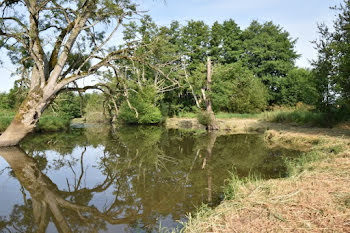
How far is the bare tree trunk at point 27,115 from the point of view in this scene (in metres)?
10.6

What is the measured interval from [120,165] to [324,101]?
1283 cm

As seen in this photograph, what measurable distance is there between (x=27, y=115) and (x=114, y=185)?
6937 mm

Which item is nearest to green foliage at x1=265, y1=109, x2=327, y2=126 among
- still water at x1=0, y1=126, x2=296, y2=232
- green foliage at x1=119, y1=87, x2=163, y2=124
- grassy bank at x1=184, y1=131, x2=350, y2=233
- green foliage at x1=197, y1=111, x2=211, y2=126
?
green foliage at x1=197, y1=111, x2=211, y2=126

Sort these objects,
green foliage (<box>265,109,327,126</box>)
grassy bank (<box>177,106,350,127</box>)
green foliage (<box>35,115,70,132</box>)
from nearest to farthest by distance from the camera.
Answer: grassy bank (<box>177,106,350,127</box>) → green foliage (<box>265,109,327,126</box>) → green foliage (<box>35,115,70,132</box>)

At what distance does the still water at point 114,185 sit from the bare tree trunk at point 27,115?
131 cm

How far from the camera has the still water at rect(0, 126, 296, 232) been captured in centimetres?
397

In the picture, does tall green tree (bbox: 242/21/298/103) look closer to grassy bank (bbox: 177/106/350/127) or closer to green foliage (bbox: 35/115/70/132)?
grassy bank (bbox: 177/106/350/127)

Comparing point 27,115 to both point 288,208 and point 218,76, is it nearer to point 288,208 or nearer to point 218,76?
point 288,208

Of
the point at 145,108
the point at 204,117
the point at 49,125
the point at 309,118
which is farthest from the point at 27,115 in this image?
the point at 309,118

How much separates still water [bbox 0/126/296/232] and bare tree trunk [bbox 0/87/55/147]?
1314 millimetres

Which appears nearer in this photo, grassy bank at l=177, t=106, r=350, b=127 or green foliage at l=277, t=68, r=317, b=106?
grassy bank at l=177, t=106, r=350, b=127

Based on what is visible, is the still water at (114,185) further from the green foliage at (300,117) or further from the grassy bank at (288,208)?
the green foliage at (300,117)

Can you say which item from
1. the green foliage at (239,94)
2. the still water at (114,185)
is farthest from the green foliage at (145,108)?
the still water at (114,185)

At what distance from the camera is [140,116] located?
85.4 feet
